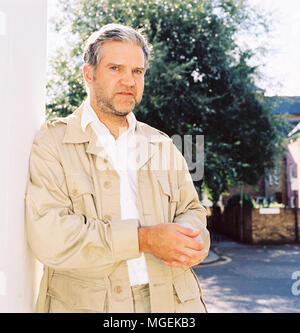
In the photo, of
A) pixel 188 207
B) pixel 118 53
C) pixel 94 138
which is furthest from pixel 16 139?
pixel 188 207

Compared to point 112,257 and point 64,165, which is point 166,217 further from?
point 64,165

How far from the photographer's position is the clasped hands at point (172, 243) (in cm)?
145

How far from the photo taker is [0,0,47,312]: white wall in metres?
1.24

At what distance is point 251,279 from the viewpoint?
10156mm

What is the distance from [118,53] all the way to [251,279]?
9.56 metres

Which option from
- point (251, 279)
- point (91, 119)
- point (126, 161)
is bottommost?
point (251, 279)

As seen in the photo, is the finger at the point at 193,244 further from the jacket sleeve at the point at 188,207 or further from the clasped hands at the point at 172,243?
the jacket sleeve at the point at 188,207

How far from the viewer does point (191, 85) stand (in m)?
12.0

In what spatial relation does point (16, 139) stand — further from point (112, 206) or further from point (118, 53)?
point (118, 53)

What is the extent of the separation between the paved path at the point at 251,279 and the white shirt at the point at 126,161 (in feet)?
19.6

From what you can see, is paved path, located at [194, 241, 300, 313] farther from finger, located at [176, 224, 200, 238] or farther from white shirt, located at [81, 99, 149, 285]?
finger, located at [176, 224, 200, 238]

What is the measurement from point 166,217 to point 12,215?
2.43 ft

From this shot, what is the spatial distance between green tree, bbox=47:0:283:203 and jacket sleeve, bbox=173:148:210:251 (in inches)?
347

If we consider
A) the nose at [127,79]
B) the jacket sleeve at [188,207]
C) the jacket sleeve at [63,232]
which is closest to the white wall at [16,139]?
the jacket sleeve at [63,232]
